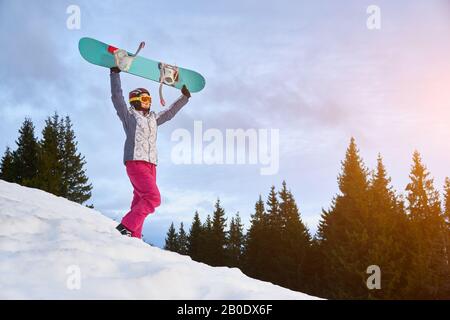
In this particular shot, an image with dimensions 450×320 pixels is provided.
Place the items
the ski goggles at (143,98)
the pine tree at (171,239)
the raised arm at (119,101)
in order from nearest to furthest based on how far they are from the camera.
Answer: the raised arm at (119,101)
the ski goggles at (143,98)
the pine tree at (171,239)

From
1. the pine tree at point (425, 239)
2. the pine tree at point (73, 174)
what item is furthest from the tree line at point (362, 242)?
the pine tree at point (73, 174)

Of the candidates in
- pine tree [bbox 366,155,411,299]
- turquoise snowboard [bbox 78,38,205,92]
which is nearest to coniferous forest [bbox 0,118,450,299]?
pine tree [bbox 366,155,411,299]

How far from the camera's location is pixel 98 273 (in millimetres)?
3789

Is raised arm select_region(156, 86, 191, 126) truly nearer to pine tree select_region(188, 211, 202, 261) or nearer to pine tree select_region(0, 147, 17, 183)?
pine tree select_region(0, 147, 17, 183)

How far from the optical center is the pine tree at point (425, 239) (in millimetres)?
28234

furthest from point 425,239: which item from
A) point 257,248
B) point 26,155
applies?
point 26,155

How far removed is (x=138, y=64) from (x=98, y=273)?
15.8 feet

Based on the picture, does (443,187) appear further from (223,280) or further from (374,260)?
(223,280)

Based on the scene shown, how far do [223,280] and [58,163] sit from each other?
130 feet

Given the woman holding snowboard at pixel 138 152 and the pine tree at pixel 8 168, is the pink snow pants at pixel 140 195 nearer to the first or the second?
the woman holding snowboard at pixel 138 152

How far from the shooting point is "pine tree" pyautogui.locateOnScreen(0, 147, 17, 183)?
3919 cm

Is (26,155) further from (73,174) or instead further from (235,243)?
(235,243)

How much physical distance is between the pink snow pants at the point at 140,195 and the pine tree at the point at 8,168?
37.0m
